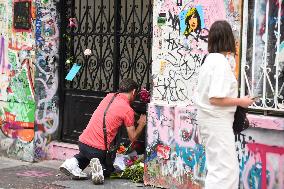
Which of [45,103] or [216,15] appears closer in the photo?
[216,15]

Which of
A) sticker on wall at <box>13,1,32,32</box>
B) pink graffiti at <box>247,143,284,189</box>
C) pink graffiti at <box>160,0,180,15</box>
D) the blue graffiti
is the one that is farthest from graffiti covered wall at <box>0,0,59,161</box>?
pink graffiti at <box>247,143,284,189</box>

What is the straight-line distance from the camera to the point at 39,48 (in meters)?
8.13

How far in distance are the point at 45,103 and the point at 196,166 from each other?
3.00 m

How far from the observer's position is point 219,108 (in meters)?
4.59

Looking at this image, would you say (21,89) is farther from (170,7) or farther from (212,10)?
(212,10)

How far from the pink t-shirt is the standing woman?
221cm

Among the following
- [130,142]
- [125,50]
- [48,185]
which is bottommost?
[48,185]

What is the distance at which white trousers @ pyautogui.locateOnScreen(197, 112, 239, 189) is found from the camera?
456 cm

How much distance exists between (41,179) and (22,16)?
2.61 m

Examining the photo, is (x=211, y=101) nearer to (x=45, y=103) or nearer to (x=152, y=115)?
(x=152, y=115)

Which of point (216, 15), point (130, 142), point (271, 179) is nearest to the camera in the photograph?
point (271, 179)

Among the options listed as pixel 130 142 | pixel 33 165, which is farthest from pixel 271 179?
pixel 33 165

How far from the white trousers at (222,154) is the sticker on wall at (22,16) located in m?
4.38

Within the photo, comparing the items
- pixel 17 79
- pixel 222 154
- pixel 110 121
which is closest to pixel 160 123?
pixel 110 121
